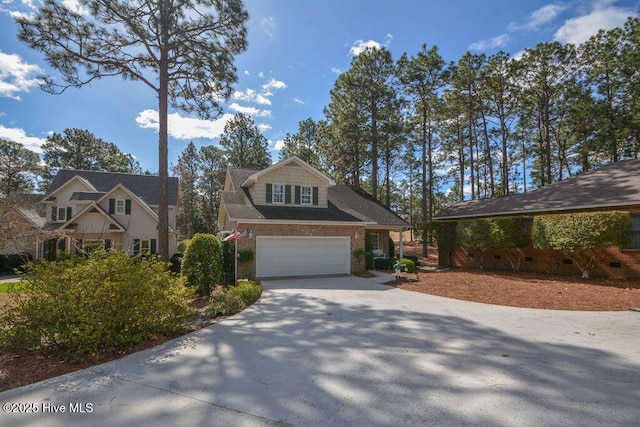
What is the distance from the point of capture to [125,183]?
2578 centimetres

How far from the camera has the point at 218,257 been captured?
1057cm

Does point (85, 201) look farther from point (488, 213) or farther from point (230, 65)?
point (488, 213)

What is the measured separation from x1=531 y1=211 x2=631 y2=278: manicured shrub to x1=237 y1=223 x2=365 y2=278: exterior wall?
9.06m

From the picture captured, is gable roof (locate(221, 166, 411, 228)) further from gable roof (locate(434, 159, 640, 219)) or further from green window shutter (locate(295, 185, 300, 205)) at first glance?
gable roof (locate(434, 159, 640, 219))

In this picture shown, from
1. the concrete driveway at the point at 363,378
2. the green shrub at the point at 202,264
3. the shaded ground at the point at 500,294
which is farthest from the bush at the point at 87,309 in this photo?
the green shrub at the point at 202,264

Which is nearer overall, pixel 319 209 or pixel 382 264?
pixel 319 209

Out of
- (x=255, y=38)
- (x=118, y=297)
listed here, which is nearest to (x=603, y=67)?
(x=255, y=38)

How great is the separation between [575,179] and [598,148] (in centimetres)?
1177

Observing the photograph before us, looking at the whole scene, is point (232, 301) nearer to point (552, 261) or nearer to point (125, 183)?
point (552, 261)

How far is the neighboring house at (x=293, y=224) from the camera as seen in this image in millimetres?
14008

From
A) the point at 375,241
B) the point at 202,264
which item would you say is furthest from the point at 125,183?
the point at 375,241

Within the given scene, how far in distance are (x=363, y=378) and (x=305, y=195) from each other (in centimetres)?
1356

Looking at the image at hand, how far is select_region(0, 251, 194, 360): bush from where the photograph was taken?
496cm

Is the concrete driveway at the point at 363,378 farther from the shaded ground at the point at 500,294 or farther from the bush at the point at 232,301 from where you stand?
the bush at the point at 232,301
